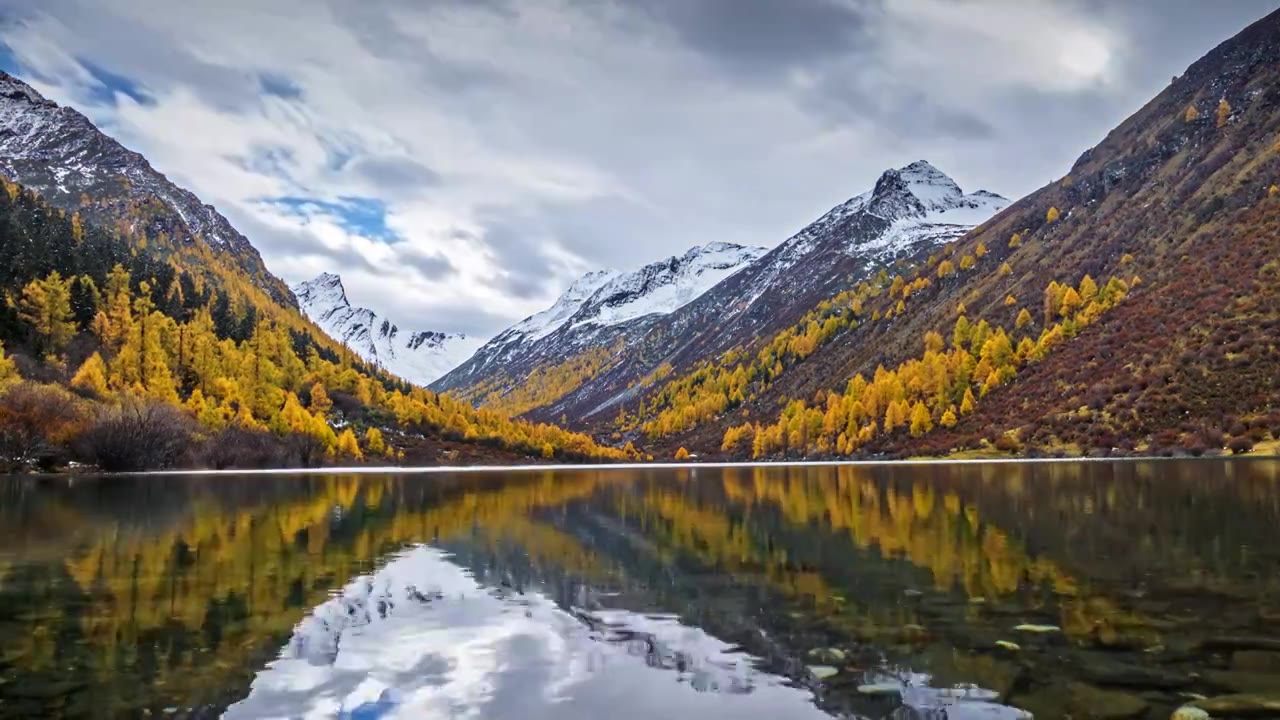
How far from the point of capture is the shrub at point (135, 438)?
98438 mm

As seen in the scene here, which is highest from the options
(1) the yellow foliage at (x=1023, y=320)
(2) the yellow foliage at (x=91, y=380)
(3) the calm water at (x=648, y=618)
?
(1) the yellow foliage at (x=1023, y=320)

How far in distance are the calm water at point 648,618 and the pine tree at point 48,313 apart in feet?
386

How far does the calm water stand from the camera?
11.4m

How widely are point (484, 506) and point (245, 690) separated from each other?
37810 millimetres

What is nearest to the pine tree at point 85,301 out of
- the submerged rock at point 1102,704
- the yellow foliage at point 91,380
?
the yellow foliage at point 91,380

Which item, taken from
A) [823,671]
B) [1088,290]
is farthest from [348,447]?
[823,671]

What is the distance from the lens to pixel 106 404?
350 ft

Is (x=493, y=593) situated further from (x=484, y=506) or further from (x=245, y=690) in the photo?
(x=484, y=506)

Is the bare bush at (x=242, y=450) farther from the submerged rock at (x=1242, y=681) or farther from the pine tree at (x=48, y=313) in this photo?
the submerged rock at (x=1242, y=681)

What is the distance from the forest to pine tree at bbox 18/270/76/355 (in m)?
0.21

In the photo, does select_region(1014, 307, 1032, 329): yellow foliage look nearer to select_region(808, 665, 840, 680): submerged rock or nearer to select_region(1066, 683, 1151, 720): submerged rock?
select_region(808, 665, 840, 680): submerged rock

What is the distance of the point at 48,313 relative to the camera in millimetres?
132750

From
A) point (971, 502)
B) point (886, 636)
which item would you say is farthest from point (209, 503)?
point (886, 636)

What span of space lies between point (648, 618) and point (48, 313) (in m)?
148
